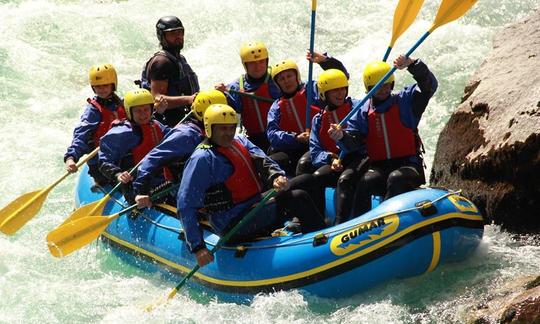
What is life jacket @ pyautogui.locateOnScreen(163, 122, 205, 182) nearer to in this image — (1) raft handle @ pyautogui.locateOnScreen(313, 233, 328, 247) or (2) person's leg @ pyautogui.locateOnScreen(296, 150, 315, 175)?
(2) person's leg @ pyautogui.locateOnScreen(296, 150, 315, 175)

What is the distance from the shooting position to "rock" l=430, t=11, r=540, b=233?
6891 millimetres

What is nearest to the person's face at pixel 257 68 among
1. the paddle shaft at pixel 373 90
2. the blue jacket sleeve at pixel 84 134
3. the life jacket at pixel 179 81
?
the life jacket at pixel 179 81

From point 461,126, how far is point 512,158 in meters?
0.80

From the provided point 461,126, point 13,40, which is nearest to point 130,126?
point 461,126

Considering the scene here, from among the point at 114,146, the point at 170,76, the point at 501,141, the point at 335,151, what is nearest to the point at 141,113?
the point at 114,146

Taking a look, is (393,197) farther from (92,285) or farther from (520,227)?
(92,285)

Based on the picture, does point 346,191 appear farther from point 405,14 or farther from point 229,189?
point 405,14

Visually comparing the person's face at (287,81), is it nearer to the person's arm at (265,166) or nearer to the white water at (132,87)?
the person's arm at (265,166)

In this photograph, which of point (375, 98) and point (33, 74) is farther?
point (33, 74)

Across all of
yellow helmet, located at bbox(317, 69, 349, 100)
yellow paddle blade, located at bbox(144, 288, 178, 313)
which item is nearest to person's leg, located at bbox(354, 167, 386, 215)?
yellow helmet, located at bbox(317, 69, 349, 100)

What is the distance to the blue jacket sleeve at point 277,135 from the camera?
7582 millimetres

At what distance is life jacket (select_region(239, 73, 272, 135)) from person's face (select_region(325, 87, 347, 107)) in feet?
3.01

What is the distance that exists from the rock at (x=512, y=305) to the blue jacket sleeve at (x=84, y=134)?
357 centimetres

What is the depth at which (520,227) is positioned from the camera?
7.02m
